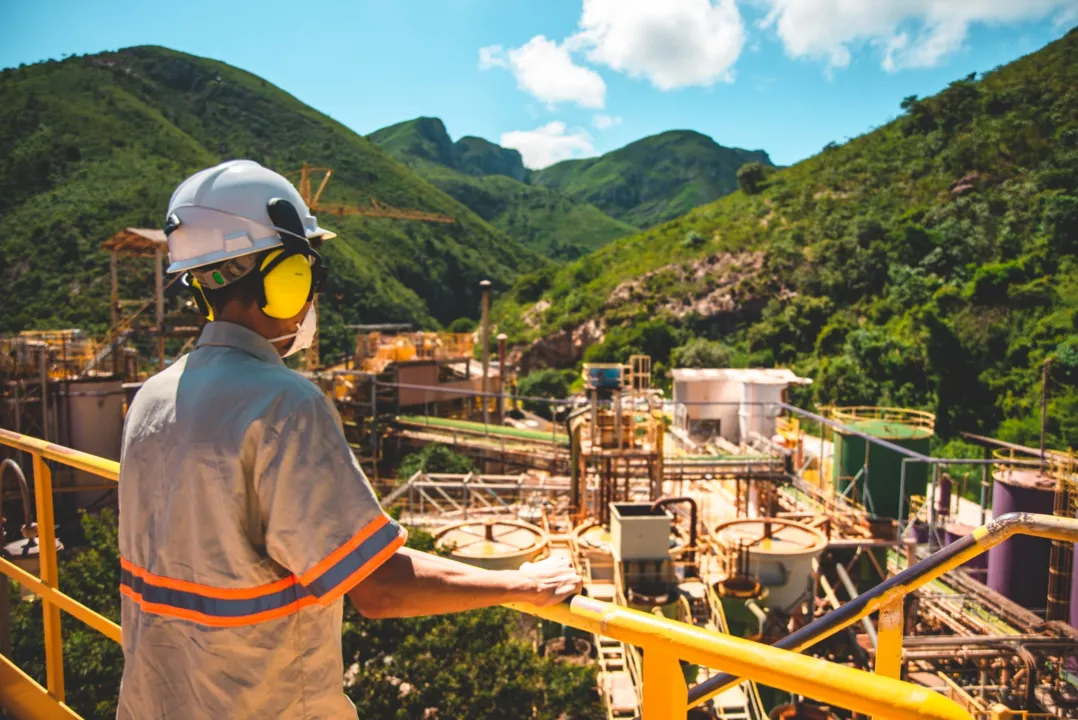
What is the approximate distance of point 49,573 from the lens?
311cm

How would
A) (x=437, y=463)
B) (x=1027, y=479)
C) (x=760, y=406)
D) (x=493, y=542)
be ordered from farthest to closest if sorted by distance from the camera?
(x=760, y=406)
(x=437, y=463)
(x=1027, y=479)
(x=493, y=542)

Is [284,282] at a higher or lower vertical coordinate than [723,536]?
higher

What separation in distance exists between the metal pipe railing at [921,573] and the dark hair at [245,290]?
5.03 feet

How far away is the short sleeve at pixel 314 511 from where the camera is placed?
140cm

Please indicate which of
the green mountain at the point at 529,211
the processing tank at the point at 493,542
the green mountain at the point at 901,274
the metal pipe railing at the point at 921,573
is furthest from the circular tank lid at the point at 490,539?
the green mountain at the point at 529,211

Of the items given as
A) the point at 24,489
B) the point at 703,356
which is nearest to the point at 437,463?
the point at 24,489

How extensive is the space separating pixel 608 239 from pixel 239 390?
156800mm

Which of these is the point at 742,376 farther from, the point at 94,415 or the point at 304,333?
the point at 304,333

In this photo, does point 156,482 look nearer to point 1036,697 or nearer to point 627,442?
point 1036,697

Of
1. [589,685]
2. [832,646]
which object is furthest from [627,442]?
[589,685]

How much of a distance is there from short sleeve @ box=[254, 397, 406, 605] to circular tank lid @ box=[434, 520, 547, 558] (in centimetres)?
1127

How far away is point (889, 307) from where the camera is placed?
4597 centimetres

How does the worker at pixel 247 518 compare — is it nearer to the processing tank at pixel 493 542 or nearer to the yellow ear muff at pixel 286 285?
the yellow ear muff at pixel 286 285

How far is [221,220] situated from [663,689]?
1.56 metres
